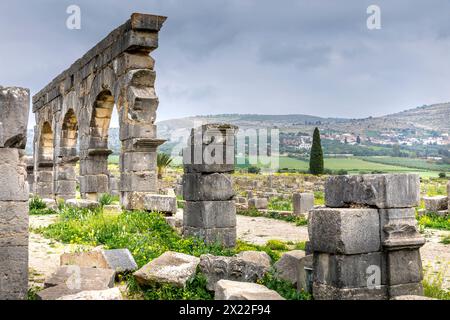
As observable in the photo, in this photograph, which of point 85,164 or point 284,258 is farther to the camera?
point 85,164

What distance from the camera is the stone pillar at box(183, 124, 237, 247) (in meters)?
11.5

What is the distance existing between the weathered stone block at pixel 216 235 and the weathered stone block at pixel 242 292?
4673 mm

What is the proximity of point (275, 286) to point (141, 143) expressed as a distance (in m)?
8.68

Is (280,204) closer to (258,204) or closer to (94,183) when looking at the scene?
(258,204)

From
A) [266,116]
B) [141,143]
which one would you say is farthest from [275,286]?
[266,116]

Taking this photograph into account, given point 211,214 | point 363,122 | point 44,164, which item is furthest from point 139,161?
point 363,122

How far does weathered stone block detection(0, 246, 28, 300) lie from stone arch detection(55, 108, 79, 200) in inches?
695

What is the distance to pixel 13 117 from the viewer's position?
6270 mm

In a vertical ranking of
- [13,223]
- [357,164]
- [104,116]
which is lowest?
[13,223]

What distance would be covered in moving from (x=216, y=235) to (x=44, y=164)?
18.8m

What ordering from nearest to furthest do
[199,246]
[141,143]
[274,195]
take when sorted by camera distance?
[199,246] < [141,143] < [274,195]

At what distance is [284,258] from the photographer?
27.0 feet

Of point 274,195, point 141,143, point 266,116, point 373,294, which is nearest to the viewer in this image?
point 373,294
